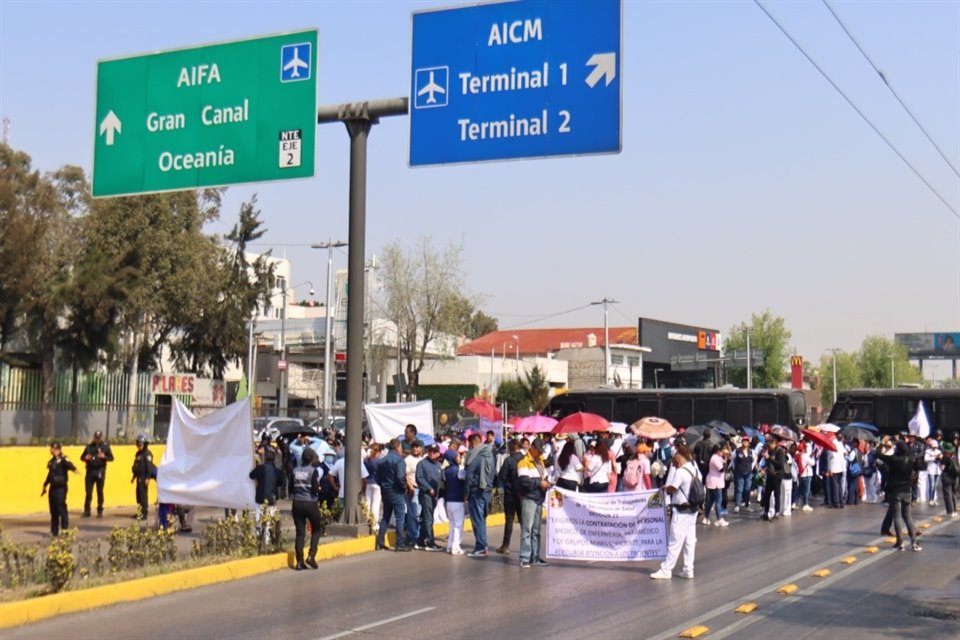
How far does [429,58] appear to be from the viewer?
1545 cm

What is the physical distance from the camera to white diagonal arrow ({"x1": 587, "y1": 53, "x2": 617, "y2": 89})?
558 inches

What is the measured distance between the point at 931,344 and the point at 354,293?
461 feet

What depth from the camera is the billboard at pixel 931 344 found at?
467 ft

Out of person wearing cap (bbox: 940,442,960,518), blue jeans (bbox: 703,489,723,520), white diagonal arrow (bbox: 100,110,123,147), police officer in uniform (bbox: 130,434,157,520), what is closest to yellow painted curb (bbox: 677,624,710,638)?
white diagonal arrow (bbox: 100,110,123,147)

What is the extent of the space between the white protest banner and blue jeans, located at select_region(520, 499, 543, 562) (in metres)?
0.26

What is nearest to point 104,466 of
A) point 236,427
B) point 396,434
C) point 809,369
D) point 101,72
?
point 396,434

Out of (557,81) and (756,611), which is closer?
(756,611)

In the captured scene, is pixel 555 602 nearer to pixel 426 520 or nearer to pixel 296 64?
pixel 426 520

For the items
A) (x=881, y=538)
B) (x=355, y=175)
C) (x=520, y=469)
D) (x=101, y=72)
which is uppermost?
(x=101, y=72)

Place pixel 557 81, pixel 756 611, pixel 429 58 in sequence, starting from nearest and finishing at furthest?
pixel 756 611, pixel 557 81, pixel 429 58

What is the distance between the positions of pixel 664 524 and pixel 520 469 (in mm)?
2279

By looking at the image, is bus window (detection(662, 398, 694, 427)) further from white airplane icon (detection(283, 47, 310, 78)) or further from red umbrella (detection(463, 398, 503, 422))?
white airplane icon (detection(283, 47, 310, 78))

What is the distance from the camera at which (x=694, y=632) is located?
1050 cm

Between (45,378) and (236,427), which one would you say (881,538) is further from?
(45,378)
